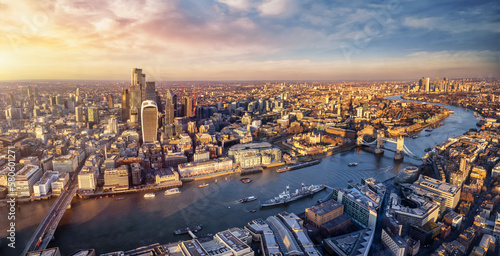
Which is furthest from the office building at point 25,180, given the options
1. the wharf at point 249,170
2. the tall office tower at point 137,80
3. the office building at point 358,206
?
the tall office tower at point 137,80

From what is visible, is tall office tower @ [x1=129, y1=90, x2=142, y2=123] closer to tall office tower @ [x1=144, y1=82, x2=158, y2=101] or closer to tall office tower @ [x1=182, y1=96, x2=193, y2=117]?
tall office tower @ [x1=144, y1=82, x2=158, y2=101]

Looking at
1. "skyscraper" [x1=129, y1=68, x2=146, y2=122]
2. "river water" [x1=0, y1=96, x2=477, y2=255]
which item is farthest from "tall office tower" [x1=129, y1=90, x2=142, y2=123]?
"river water" [x1=0, y1=96, x2=477, y2=255]

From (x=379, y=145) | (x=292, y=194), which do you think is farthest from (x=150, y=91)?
(x=379, y=145)

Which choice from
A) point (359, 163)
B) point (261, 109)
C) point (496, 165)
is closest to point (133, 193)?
point (359, 163)

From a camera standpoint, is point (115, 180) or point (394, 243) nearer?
point (394, 243)

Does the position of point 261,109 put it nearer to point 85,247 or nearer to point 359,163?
point 359,163

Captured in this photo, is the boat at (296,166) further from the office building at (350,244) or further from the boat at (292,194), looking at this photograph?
the office building at (350,244)

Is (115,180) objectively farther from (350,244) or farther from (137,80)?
(137,80)
